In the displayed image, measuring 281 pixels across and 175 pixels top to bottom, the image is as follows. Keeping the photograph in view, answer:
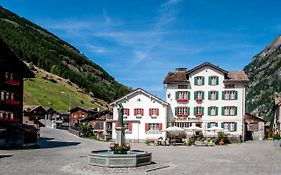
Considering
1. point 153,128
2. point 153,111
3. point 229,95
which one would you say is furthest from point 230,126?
point 153,111

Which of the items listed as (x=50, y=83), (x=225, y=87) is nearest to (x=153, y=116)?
(x=225, y=87)

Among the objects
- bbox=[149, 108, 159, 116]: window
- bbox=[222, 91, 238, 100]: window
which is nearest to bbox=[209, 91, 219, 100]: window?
bbox=[222, 91, 238, 100]: window

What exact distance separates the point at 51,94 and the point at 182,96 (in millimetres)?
102214

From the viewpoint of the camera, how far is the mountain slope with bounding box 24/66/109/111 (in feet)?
487

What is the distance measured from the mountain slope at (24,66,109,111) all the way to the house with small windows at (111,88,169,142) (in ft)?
243

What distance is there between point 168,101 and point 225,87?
8931 millimetres

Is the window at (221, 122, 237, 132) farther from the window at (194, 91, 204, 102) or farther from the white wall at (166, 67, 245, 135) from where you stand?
the window at (194, 91, 204, 102)

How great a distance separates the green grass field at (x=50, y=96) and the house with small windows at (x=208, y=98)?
7857 cm

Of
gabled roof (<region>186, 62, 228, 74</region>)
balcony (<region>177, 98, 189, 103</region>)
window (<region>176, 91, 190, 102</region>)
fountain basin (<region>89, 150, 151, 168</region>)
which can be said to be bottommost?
fountain basin (<region>89, 150, 151, 168</region>)

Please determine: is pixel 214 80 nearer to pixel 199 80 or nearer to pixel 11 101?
pixel 199 80

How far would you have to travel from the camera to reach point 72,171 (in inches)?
953

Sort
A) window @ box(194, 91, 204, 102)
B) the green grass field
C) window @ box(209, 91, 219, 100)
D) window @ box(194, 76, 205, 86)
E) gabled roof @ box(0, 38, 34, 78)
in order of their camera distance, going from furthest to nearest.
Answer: the green grass field
window @ box(194, 76, 205, 86)
window @ box(194, 91, 204, 102)
window @ box(209, 91, 219, 100)
gabled roof @ box(0, 38, 34, 78)

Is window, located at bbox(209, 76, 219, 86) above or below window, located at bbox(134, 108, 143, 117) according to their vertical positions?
above

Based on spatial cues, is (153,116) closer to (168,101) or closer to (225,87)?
(168,101)
